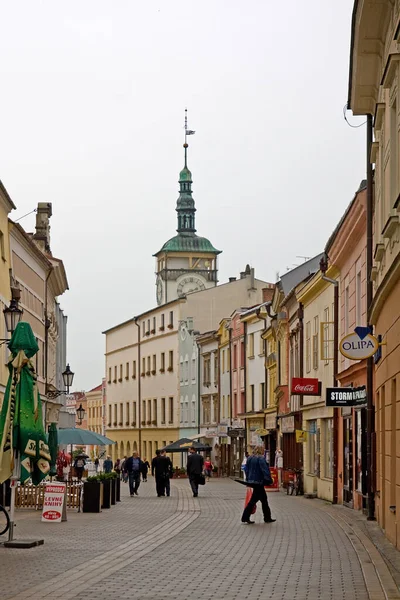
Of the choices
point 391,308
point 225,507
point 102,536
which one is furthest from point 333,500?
point 391,308

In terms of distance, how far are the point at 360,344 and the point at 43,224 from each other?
42.8 m

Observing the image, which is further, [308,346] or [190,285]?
[190,285]

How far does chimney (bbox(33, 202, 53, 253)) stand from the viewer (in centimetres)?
5947

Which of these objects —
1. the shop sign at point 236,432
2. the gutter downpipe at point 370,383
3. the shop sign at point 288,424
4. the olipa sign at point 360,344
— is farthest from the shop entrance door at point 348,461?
the shop sign at point 236,432

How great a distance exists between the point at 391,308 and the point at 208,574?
4.52m

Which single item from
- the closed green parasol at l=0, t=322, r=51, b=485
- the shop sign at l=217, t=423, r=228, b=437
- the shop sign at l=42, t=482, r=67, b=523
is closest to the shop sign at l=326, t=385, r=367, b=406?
the shop sign at l=42, t=482, r=67, b=523

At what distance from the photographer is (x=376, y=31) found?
17.8m

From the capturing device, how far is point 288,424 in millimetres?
47875

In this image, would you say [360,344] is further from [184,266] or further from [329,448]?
[184,266]

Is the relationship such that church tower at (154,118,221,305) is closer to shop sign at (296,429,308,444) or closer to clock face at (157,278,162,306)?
clock face at (157,278,162,306)

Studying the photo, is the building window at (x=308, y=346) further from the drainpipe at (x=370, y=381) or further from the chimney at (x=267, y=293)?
the chimney at (x=267, y=293)

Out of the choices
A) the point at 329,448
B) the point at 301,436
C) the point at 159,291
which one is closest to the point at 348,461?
the point at 329,448

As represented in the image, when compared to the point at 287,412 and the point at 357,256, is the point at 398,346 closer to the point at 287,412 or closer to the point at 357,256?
the point at 357,256

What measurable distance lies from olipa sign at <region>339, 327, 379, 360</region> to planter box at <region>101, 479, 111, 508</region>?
12.3 metres
